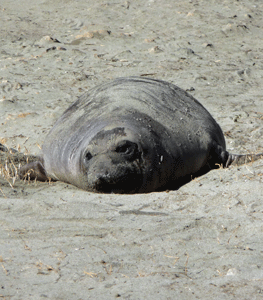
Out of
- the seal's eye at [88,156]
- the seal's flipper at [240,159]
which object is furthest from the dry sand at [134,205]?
the seal's flipper at [240,159]

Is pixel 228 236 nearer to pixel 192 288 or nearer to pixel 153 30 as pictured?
pixel 192 288

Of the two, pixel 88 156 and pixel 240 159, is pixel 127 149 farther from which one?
pixel 240 159

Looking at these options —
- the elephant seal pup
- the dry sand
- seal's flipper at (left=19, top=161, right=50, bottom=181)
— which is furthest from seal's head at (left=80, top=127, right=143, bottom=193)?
seal's flipper at (left=19, top=161, right=50, bottom=181)

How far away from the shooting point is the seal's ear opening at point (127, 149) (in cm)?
380

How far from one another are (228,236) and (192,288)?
659 millimetres

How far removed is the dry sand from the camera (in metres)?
2.38

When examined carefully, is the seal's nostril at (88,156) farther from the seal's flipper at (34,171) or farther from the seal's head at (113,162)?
the seal's flipper at (34,171)

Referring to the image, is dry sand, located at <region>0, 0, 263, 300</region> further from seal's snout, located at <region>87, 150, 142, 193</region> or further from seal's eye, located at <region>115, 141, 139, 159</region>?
seal's eye, located at <region>115, 141, 139, 159</region>

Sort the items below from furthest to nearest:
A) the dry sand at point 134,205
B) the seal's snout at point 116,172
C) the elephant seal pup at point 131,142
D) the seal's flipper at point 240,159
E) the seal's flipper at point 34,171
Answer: the seal's flipper at point 34,171 < the seal's flipper at point 240,159 < the elephant seal pup at point 131,142 < the seal's snout at point 116,172 < the dry sand at point 134,205

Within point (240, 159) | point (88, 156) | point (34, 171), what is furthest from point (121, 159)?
point (240, 159)

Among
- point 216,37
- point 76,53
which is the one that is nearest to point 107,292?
point 76,53

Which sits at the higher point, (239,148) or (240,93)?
(240,93)

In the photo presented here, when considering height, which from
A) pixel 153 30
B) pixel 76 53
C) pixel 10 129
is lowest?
pixel 10 129

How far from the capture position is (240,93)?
7062 millimetres
